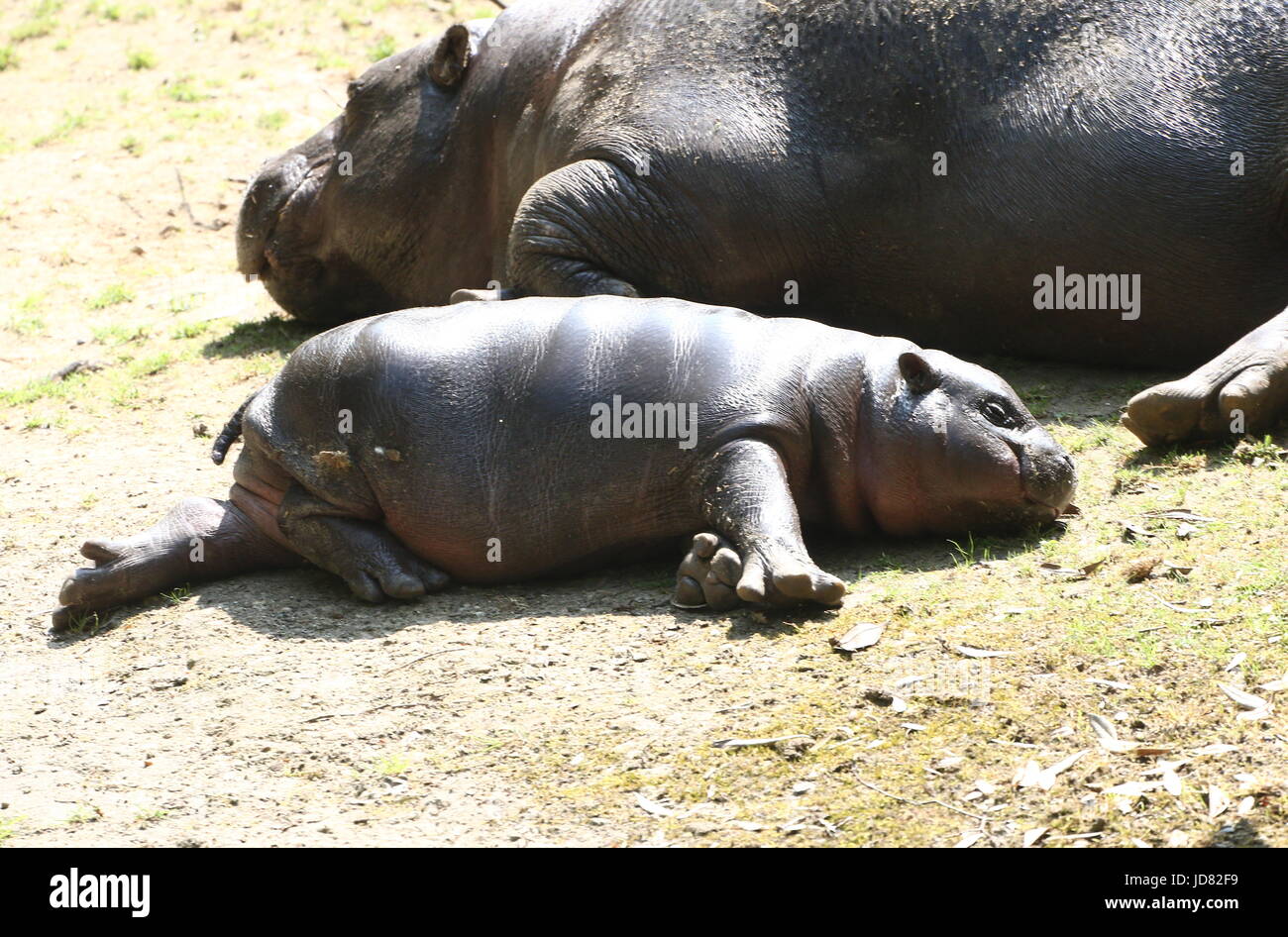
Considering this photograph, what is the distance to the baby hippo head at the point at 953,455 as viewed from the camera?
5.46 meters

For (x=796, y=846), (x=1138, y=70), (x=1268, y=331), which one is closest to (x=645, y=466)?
(x=796, y=846)

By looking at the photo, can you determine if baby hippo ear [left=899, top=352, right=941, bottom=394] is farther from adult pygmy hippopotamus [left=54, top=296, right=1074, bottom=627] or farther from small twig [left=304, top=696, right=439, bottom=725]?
small twig [left=304, top=696, right=439, bottom=725]

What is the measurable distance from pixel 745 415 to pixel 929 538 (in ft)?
2.80

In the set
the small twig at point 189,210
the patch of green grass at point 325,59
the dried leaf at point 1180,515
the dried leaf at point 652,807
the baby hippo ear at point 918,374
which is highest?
the patch of green grass at point 325,59

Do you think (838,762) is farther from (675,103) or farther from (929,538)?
(675,103)

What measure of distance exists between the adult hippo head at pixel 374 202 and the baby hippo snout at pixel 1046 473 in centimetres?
418

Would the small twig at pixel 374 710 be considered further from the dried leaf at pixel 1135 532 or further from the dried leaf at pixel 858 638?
the dried leaf at pixel 1135 532

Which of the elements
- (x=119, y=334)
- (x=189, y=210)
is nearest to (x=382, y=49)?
(x=189, y=210)

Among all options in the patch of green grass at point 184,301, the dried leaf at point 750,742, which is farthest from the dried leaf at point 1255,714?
the patch of green grass at point 184,301

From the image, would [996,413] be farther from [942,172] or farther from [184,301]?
[184,301]

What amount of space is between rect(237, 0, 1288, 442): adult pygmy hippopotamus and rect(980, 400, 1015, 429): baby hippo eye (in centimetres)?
76

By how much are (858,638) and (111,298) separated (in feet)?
24.1

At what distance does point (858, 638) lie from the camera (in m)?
4.74

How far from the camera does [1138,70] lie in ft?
22.3
